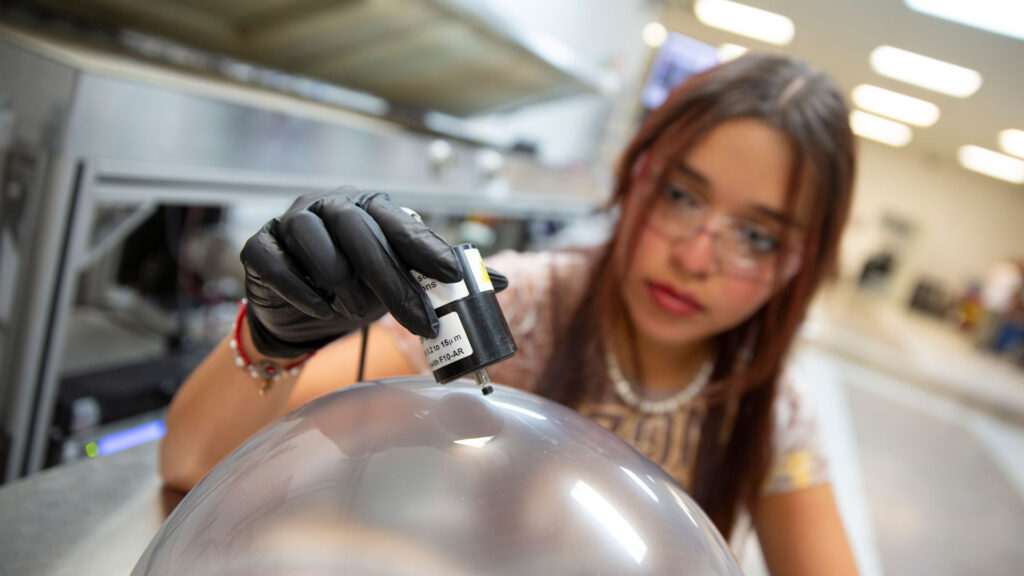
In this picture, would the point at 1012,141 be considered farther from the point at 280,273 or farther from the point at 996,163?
the point at 280,273

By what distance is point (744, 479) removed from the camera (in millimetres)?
837

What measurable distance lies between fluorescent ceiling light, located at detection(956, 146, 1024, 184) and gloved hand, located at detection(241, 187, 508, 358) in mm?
1648

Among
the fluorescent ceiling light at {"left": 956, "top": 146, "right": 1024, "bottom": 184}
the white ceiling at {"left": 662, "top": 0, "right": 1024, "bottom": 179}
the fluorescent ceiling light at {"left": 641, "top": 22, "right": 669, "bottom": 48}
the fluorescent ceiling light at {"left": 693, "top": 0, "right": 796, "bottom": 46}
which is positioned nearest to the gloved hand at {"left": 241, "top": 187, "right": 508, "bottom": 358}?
the white ceiling at {"left": 662, "top": 0, "right": 1024, "bottom": 179}

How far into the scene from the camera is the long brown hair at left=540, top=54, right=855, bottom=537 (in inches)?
30.4

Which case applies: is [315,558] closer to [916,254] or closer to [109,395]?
[109,395]

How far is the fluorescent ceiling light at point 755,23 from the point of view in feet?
4.88

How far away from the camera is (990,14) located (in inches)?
38.4

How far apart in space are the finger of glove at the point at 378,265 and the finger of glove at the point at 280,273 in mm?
30

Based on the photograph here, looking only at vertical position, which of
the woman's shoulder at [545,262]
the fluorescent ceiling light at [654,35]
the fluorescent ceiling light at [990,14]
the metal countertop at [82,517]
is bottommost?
the metal countertop at [82,517]

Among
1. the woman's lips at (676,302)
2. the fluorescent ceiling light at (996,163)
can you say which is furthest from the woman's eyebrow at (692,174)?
the fluorescent ceiling light at (996,163)

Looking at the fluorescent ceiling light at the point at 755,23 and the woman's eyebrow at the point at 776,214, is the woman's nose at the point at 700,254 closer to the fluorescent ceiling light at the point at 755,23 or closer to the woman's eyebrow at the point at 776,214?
the woman's eyebrow at the point at 776,214

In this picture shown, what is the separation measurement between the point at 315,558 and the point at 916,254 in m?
6.71

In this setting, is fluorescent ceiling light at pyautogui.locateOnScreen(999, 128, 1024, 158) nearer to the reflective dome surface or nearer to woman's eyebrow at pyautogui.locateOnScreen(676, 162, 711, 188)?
woman's eyebrow at pyautogui.locateOnScreen(676, 162, 711, 188)

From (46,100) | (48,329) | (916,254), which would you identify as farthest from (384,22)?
(916,254)
